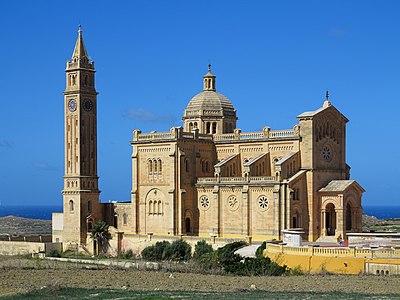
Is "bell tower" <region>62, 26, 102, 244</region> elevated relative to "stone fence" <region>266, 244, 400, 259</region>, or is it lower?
elevated

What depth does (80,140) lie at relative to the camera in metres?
75.8

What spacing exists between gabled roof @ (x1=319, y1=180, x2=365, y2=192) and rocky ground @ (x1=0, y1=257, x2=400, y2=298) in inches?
777

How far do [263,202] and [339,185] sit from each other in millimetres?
5849

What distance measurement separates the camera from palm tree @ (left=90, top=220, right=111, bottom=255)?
240ft

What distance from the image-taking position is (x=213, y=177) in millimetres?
72375

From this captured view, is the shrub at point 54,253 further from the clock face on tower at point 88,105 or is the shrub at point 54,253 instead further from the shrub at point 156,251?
the clock face on tower at point 88,105

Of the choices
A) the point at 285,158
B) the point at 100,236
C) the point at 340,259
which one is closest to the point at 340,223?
the point at 285,158

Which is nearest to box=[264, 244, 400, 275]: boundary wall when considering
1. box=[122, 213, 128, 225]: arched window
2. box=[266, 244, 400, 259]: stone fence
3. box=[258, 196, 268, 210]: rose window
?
box=[266, 244, 400, 259]: stone fence

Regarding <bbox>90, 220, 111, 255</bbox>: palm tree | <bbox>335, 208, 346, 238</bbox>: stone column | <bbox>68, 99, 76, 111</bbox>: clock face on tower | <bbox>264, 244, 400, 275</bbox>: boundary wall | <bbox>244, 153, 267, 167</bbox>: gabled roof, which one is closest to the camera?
<bbox>264, 244, 400, 275</bbox>: boundary wall

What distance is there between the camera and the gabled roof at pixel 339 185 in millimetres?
65062

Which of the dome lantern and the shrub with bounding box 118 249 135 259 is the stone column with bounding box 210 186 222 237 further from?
the dome lantern

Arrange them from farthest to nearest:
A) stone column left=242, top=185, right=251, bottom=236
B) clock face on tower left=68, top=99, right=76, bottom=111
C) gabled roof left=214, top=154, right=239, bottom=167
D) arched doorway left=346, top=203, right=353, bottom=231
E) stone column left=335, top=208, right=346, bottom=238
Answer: clock face on tower left=68, top=99, right=76, bottom=111
gabled roof left=214, top=154, right=239, bottom=167
stone column left=242, top=185, right=251, bottom=236
arched doorway left=346, top=203, right=353, bottom=231
stone column left=335, top=208, right=346, bottom=238

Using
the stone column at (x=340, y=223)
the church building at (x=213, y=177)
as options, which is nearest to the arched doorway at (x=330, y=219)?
the church building at (x=213, y=177)

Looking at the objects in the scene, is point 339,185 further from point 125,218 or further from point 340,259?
point 125,218
